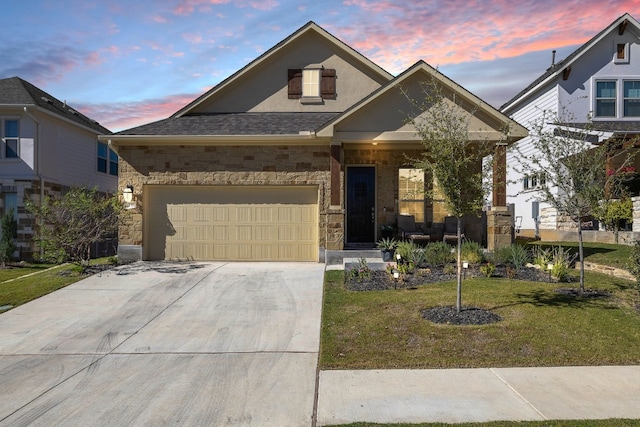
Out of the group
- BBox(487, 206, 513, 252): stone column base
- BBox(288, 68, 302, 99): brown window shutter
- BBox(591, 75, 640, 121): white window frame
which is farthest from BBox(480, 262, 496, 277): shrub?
BBox(591, 75, 640, 121): white window frame

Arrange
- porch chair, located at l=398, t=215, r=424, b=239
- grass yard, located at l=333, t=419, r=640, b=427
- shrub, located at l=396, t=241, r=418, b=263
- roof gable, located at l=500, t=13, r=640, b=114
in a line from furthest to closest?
roof gable, located at l=500, t=13, r=640, b=114 < porch chair, located at l=398, t=215, r=424, b=239 < shrub, located at l=396, t=241, r=418, b=263 < grass yard, located at l=333, t=419, r=640, b=427

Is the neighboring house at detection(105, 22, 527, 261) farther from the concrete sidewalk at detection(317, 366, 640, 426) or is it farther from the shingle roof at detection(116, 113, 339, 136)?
the concrete sidewalk at detection(317, 366, 640, 426)

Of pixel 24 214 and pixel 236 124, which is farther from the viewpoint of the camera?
pixel 24 214

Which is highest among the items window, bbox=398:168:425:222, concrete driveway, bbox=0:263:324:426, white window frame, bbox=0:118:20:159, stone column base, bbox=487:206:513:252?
white window frame, bbox=0:118:20:159

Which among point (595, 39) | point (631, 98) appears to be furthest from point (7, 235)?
point (631, 98)

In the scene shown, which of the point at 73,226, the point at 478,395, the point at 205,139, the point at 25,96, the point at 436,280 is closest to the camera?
the point at 478,395

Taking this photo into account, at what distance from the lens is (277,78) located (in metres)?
17.0

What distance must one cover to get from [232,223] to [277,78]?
6.04 metres

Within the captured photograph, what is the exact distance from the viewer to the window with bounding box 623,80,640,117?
20.3 m

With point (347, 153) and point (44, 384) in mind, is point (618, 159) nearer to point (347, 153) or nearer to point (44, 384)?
point (347, 153)

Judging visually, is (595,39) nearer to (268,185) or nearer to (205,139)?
(268,185)

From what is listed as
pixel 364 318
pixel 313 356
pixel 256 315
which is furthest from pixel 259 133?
pixel 313 356

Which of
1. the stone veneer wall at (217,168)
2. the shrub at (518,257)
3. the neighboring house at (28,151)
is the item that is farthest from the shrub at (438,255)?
the neighboring house at (28,151)

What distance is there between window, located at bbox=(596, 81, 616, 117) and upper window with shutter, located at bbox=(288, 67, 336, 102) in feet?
41.2
